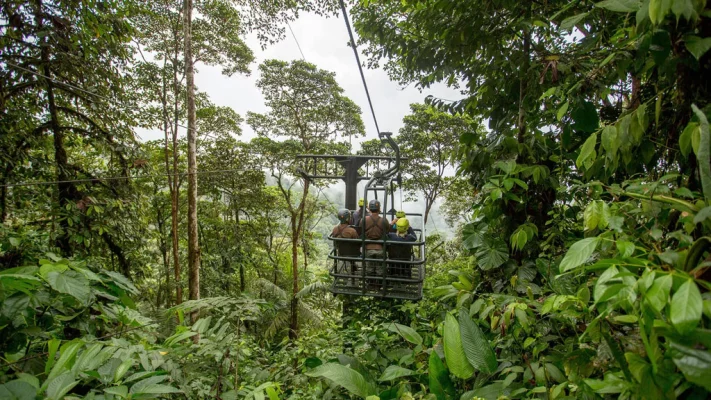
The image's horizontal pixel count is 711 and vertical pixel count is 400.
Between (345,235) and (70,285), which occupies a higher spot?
(70,285)

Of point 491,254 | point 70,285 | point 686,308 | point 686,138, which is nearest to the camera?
point 686,308

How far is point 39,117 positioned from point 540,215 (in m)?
4.93

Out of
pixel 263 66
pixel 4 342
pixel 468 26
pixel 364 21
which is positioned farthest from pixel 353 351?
pixel 263 66

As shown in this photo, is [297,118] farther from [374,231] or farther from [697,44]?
[697,44]

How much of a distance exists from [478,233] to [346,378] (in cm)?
123

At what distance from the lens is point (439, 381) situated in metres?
1.25

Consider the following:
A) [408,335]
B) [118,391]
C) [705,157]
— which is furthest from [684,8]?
[118,391]

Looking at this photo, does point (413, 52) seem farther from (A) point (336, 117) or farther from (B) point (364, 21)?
(A) point (336, 117)

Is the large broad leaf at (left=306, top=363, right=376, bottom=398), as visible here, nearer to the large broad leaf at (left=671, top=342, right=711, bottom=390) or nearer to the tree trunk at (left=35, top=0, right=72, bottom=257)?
the large broad leaf at (left=671, top=342, right=711, bottom=390)

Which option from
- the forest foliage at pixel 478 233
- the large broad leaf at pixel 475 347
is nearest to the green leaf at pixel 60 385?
the forest foliage at pixel 478 233

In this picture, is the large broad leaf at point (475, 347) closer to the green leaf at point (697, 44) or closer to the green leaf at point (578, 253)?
the green leaf at point (578, 253)

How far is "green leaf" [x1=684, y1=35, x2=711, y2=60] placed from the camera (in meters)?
0.80

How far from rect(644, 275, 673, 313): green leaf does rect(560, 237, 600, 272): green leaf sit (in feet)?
0.69

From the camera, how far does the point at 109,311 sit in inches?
58.1
